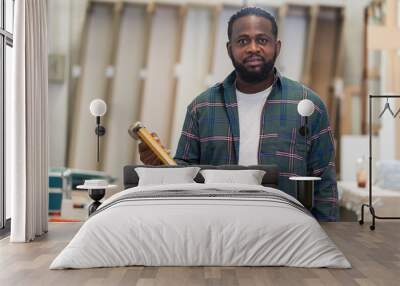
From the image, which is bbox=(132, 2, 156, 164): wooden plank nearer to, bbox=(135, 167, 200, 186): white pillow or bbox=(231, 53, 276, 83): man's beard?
bbox=(231, 53, 276, 83): man's beard

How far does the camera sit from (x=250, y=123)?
618 cm

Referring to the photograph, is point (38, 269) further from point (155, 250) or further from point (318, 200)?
point (318, 200)

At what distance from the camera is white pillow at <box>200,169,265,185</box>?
217 inches

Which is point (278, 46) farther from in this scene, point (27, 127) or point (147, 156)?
point (27, 127)

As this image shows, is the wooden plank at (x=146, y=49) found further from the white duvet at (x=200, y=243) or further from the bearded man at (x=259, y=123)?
the white duvet at (x=200, y=243)

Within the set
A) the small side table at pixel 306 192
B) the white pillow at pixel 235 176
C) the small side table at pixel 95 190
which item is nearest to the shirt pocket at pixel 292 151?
the small side table at pixel 306 192

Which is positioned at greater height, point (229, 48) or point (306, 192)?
point (229, 48)

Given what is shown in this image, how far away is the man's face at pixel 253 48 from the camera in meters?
6.36

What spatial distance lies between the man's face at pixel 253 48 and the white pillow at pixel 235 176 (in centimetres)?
119

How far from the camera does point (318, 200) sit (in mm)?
6230

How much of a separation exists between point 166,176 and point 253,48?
1753mm

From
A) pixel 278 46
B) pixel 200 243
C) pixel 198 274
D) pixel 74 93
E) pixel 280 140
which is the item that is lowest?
pixel 198 274

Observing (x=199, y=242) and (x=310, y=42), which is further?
(x=310, y=42)

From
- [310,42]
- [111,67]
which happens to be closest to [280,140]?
[310,42]
